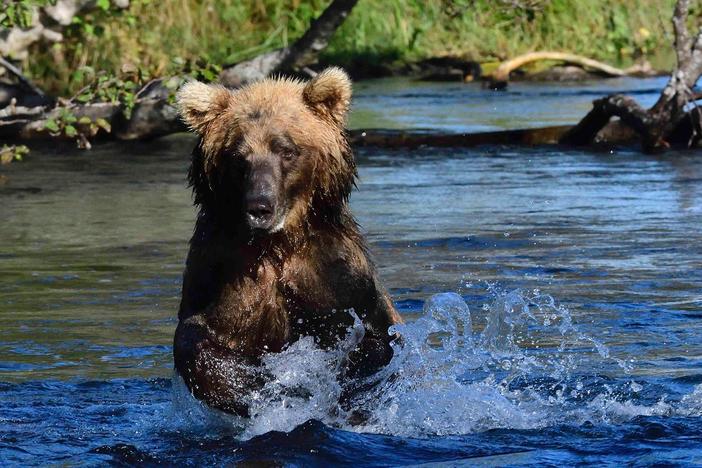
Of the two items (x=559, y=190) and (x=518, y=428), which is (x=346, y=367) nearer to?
(x=518, y=428)

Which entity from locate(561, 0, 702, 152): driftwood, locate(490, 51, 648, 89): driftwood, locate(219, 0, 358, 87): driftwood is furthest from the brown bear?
locate(490, 51, 648, 89): driftwood

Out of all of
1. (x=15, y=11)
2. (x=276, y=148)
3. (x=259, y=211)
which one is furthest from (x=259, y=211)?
(x=15, y=11)

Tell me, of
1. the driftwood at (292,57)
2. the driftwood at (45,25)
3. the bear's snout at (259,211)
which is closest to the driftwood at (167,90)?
the driftwood at (292,57)

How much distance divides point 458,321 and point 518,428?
7.85ft

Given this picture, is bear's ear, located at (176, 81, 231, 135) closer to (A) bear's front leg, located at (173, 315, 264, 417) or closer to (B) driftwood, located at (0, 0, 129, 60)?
(A) bear's front leg, located at (173, 315, 264, 417)

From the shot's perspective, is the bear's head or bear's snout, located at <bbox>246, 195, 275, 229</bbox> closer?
bear's snout, located at <bbox>246, 195, 275, 229</bbox>

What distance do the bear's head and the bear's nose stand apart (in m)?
0.07

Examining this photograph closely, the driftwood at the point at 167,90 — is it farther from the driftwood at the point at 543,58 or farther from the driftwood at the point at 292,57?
the driftwood at the point at 543,58

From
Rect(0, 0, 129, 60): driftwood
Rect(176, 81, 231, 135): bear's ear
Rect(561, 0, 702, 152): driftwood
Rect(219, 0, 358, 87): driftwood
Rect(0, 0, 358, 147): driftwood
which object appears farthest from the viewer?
Rect(219, 0, 358, 87): driftwood

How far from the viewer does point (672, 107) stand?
1434cm

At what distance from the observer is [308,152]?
5613mm

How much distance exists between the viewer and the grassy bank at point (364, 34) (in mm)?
18734

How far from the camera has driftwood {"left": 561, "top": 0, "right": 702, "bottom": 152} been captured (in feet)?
46.7

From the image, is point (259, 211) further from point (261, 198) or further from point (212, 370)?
point (212, 370)
